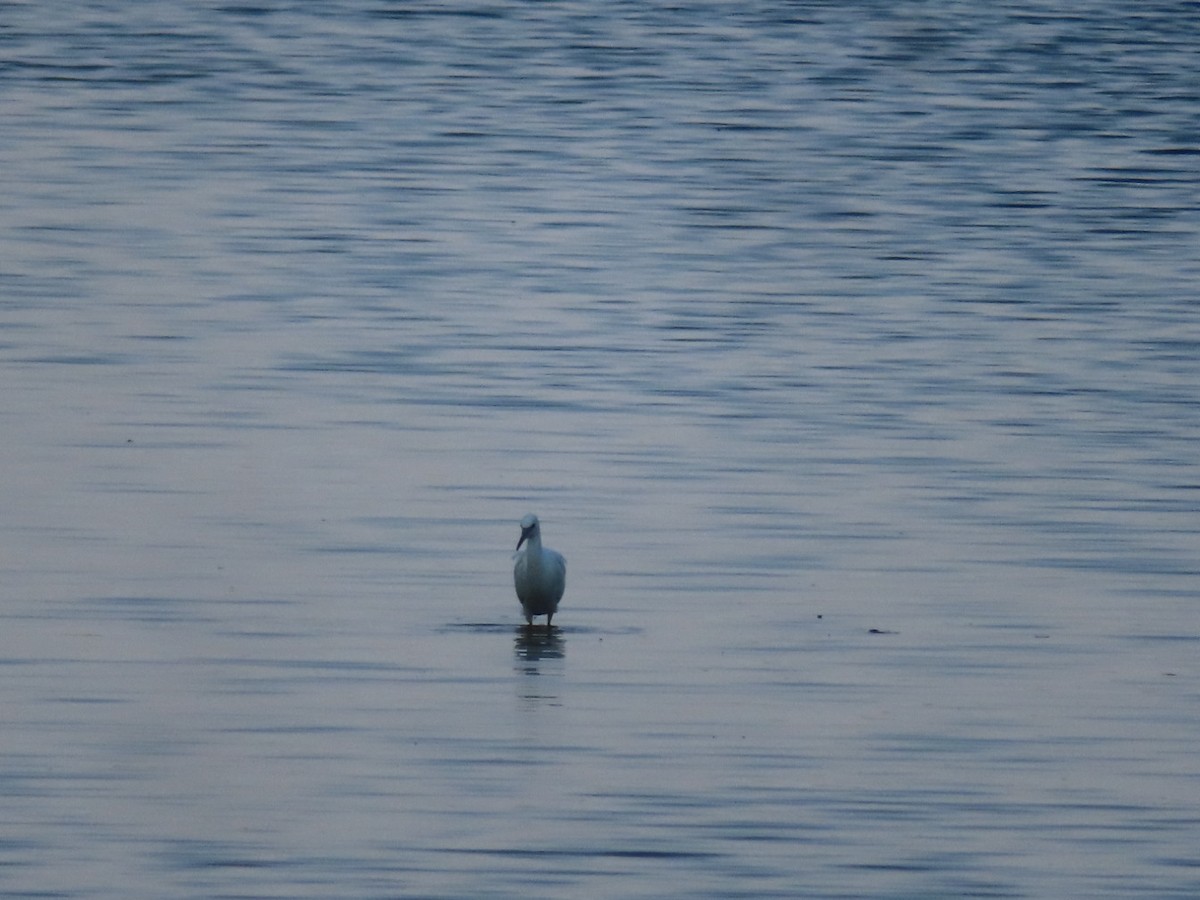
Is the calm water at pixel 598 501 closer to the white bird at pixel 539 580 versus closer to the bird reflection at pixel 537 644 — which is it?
the bird reflection at pixel 537 644

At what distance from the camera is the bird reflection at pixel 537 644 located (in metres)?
8.41

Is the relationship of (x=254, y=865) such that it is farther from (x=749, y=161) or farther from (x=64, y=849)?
(x=749, y=161)

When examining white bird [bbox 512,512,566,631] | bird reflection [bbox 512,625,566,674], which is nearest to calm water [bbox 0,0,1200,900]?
bird reflection [bbox 512,625,566,674]

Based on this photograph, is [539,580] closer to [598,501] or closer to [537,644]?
[537,644]

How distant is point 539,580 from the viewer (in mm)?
8539

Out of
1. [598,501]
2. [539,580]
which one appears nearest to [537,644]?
[539,580]

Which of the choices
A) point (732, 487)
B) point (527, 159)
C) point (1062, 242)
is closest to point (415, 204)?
point (527, 159)

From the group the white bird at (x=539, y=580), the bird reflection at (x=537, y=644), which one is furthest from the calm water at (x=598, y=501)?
the white bird at (x=539, y=580)

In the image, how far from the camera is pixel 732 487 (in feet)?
33.9

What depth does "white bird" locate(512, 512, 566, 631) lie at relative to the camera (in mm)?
8531

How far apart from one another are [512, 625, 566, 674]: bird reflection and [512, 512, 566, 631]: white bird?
0.13 ft

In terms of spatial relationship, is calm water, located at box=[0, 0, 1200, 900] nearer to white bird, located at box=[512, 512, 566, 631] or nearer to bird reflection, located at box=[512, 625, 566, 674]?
bird reflection, located at box=[512, 625, 566, 674]

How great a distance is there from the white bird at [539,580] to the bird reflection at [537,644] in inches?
1.5

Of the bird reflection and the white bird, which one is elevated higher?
the white bird
